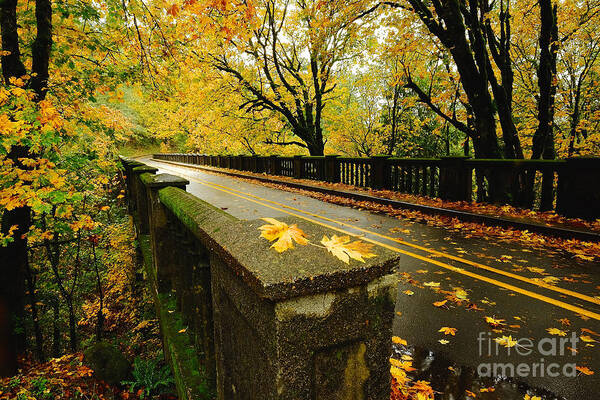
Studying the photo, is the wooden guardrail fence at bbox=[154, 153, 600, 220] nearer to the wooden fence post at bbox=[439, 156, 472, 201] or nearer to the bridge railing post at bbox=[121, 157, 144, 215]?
the wooden fence post at bbox=[439, 156, 472, 201]

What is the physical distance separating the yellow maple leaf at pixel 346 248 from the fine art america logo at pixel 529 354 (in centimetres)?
220

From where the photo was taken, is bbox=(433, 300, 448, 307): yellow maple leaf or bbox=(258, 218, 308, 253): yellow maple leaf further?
bbox=(433, 300, 448, 307): yellow maple leaf

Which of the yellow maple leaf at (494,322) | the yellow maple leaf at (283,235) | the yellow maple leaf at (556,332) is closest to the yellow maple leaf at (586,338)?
the yellow maple leaf at (556,332)

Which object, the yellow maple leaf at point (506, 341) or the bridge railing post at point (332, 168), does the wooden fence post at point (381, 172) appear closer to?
the bridge railing post at point (332, 168)

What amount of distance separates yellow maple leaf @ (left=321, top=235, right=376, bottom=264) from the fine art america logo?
2196 millimetres

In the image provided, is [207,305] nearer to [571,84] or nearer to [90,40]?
[90,40]

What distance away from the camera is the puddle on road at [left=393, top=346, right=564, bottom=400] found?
7.72 ft

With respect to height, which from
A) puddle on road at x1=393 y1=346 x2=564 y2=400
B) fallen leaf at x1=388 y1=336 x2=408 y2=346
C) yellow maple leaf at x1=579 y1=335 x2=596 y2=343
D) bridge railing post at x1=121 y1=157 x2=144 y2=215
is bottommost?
puddle on road at x1=393 y1=346 x2=564 y2=400

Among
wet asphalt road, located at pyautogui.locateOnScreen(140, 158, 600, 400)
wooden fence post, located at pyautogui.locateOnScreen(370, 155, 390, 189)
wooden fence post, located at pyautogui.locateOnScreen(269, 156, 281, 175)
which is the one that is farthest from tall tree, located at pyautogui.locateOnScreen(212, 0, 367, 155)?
wet asphalt road, located at pyautogui.locateOnScreen(140, 158, 600, 400)

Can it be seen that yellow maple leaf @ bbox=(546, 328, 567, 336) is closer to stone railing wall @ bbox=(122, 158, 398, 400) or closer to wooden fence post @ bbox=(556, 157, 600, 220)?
stone railing wall @ bbox=(122, 158, 398, 400)

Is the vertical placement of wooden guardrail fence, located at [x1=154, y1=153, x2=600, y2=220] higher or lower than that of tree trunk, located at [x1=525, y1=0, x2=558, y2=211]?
lower

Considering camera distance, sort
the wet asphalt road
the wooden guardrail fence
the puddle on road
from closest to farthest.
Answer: the puddle on road → the wet asphalt road → the wooden guardrail fence

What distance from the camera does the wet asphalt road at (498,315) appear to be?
99.0 inches

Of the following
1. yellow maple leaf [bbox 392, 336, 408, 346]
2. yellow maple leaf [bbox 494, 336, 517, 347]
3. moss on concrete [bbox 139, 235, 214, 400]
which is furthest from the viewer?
yellow maple leaf [bbox 392, 336, 408, 346]
